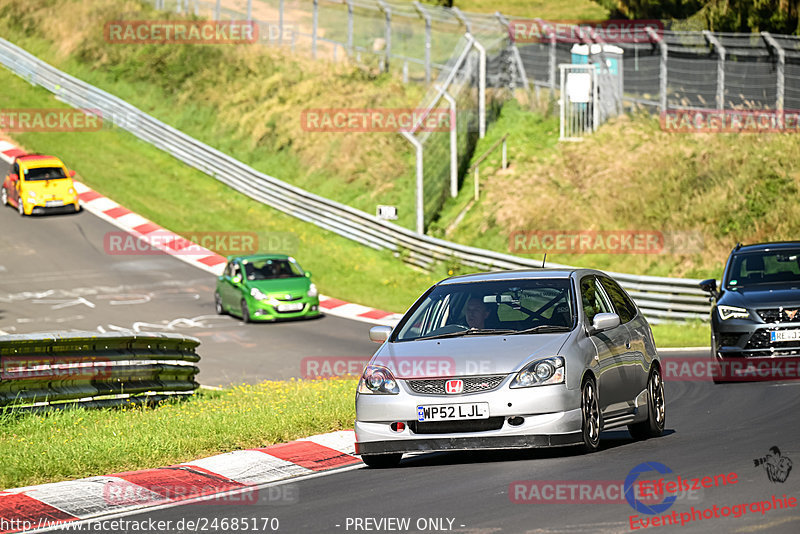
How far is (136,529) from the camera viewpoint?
7844mm

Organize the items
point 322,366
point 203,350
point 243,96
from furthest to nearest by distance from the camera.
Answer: point 243,96 < point 203,350 < point 322,366

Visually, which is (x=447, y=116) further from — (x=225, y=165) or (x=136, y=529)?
(x=136, y=529)

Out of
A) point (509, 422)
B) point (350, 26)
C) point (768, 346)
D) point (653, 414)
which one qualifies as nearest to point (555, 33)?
point (350, 26)

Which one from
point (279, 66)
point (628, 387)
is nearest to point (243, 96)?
point (279, 66)

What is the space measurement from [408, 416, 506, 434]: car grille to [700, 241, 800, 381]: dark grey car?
7608 mm

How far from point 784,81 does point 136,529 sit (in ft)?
88.3

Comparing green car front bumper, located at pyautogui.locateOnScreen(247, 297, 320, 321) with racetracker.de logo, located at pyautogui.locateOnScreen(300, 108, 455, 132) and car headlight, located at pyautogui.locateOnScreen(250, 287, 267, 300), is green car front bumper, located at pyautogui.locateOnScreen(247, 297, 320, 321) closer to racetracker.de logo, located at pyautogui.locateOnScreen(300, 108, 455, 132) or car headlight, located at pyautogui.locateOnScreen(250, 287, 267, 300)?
car headlight, located at pyautogui.locateOnScreen(250, 287, 267, 300)

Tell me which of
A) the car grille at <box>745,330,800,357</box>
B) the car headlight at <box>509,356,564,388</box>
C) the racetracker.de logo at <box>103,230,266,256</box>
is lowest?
the racetracker.de logo at <box>103,230,266,256</box>

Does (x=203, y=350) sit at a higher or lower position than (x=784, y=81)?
lower

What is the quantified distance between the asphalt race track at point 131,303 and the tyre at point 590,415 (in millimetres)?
10076

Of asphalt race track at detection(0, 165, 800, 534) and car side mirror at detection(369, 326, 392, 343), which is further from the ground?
car side mirror at detection(369, 326, 392, 343)

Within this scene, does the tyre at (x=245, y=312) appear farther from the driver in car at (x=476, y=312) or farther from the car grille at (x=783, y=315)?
the driver in car at (x=476, y=312)

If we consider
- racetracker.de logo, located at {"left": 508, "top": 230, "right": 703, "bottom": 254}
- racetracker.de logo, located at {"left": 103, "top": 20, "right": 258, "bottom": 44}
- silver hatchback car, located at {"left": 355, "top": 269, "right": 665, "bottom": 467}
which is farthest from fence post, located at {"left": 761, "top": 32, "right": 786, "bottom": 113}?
racetracker.de logo, located at {"left": 103, "top": 20, "right": 258, "bottom": 44}

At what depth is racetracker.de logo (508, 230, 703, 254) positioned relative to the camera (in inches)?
1185
